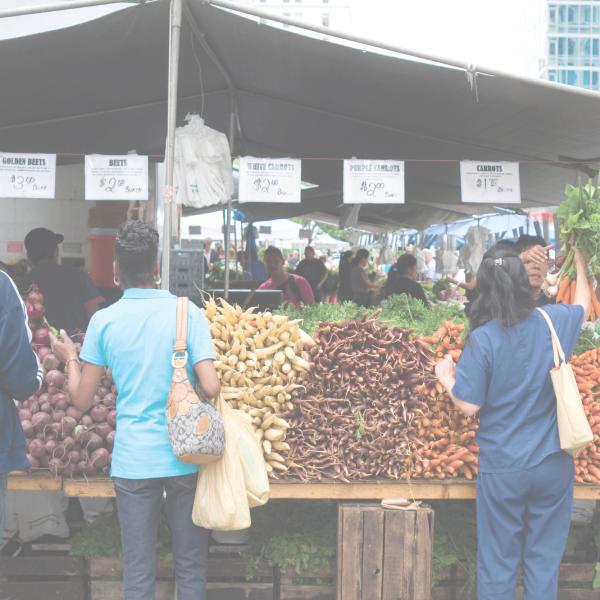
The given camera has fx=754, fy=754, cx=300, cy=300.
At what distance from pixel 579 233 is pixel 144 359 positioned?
2319mm

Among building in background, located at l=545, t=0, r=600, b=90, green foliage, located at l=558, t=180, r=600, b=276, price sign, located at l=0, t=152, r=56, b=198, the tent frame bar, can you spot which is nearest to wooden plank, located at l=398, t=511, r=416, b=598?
green foliage, located at l=558, t=180, r=600, b=276

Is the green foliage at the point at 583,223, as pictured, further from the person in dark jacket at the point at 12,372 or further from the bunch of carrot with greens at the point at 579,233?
the person in dark jacket at the point at 12,372

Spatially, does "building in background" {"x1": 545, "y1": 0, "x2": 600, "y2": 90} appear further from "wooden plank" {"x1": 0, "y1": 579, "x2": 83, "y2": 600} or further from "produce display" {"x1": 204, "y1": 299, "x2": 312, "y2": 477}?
"wooden plank" {"x1": 0, "y1": 579, "x2": 83, "y2": 600}

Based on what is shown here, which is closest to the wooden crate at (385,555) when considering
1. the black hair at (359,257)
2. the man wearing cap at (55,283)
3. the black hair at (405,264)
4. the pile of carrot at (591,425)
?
the pile of carrot at (591,425)

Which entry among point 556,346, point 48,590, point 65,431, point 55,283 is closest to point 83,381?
point 65,431

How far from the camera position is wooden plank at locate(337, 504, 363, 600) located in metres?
3.58

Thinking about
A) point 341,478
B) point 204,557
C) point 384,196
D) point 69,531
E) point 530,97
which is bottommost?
point 69,531

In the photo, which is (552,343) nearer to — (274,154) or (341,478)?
(341,478)

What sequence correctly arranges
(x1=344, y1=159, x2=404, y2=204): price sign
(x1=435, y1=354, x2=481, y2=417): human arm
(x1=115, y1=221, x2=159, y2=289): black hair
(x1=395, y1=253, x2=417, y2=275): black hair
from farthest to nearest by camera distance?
(x1=395, y1=253, x2=417, y2=275): black hair, (x1=344, y1=159, x2=404, y2=204): price sign, (x1=435, y1=354, x2=481, y2=417): human arm, (x1=115, y1=221, x2=159, y2=289): black hair

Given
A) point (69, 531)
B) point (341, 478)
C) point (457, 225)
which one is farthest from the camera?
point (457, 225)

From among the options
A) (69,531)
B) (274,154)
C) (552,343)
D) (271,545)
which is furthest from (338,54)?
(274,154)

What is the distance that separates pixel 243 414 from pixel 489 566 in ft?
4.25

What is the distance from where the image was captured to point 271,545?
12.7 ft

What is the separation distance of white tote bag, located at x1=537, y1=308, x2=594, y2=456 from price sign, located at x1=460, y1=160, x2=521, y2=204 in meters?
3.08
